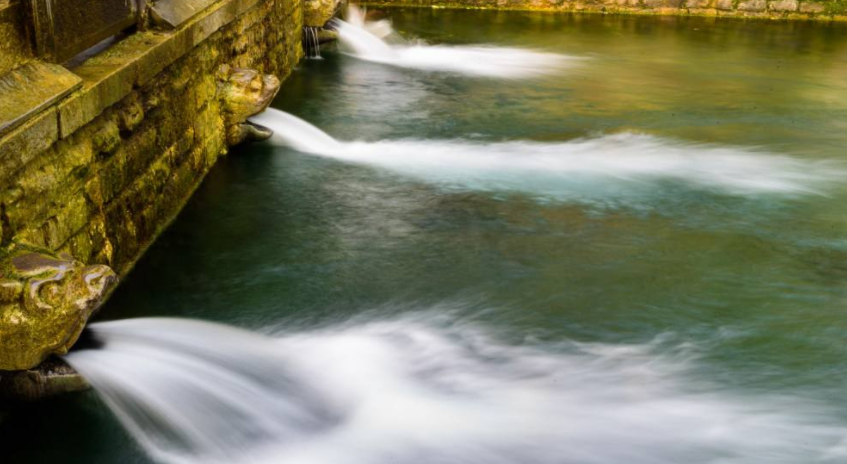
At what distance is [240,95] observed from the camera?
7555mm

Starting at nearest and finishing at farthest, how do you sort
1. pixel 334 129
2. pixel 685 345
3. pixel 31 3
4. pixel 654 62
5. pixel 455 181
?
pixel 31 3 < pixel 685 345 < pixel 455 181 < pixel 334 129 < pixel 654 62

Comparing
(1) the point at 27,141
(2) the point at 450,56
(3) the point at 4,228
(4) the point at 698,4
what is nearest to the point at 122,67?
(1) the point at 27,141

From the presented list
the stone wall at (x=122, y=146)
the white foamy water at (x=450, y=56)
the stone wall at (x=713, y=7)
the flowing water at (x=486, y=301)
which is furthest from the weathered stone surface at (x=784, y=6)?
the stone wall at (x=122, y=146)

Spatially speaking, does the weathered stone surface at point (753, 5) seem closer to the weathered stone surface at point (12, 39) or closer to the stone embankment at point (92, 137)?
the stone embankment at point (92, 137)

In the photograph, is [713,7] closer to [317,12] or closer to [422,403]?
[317,12]

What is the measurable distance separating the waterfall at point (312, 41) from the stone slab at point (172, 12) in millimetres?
5254

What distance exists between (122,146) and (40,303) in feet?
5.70

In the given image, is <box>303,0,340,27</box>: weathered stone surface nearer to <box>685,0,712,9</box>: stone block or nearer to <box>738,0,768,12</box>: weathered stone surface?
<box>685,0,712,9</box>: stone block

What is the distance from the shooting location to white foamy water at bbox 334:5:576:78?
38.7 feet

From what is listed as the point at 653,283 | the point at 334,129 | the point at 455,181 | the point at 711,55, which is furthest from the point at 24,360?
the point at 711,55

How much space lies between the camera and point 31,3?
4.27 meters

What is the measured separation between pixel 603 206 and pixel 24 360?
14.2 ft

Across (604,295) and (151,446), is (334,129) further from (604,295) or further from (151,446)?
(151,446)

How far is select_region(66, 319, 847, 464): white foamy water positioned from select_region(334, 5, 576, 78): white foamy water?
724cm
